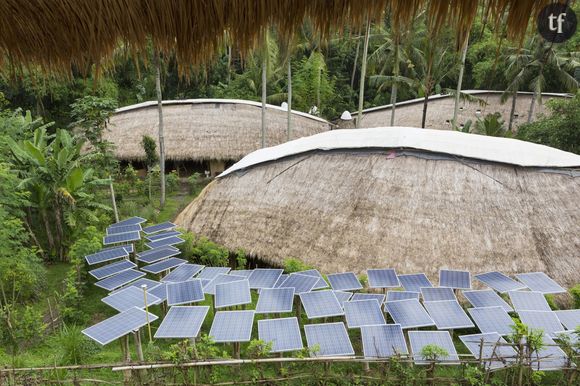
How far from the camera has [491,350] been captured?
236 inches

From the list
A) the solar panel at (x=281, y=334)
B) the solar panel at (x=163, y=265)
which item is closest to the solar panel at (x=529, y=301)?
the solar panel at (x=281, y=334)

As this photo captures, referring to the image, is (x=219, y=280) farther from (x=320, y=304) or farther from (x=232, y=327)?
(x=320, y=304)

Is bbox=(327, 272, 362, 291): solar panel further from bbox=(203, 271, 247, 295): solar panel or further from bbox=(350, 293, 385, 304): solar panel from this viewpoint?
bbox=(203, 271, 247, 295): solar panel

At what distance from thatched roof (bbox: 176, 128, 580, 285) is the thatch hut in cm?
858

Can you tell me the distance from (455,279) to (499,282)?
0.84 metres

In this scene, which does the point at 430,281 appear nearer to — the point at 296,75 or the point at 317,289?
the point at 317,289

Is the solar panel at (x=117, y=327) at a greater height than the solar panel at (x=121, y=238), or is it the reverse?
the solar panel at (x=121, y=238)

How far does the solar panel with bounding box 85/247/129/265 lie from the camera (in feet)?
30.9

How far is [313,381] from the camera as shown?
572 centimetres

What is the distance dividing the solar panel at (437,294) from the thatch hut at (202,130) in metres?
13.9

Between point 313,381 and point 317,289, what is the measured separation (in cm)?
272

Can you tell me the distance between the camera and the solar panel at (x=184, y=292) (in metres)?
7.56

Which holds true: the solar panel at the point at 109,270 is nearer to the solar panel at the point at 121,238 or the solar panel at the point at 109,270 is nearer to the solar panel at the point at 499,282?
the solar panel at the point at 121,238

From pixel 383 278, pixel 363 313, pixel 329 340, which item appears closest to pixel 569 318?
pixel 383 278
